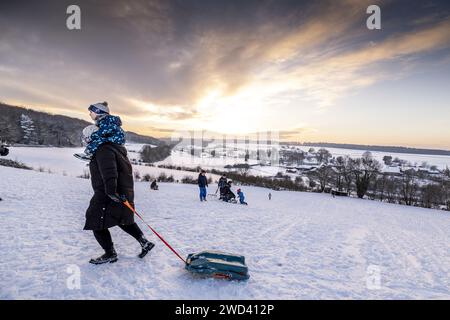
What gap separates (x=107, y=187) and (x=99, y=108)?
1.37 meters

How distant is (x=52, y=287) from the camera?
3.27 meters

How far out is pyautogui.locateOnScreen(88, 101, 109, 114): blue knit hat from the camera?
3906 millimetres

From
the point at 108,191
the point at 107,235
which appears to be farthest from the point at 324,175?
the point at 108,191

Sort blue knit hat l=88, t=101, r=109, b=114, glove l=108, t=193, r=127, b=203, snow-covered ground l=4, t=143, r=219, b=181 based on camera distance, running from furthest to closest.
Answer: snow-covered ground l=4, t=143, r=219, b=181 → blue knit hat l=88, t=101, r=109, b=114 → glove l=108, t=193, r=127, b=203

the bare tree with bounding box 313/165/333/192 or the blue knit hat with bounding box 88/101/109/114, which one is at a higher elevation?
the blue knit hat with bounding box 88/101/109/114

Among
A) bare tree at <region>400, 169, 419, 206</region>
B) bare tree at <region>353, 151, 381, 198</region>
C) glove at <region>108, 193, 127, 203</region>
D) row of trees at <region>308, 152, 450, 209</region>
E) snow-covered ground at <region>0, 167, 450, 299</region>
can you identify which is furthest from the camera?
bare tree at <region>353, 151, 381, 198</region>

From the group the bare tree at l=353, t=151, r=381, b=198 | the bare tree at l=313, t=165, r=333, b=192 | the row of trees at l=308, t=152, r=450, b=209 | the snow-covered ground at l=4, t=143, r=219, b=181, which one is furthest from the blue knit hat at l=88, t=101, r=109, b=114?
the bare tree at l=313, t=165, r=333, b=192

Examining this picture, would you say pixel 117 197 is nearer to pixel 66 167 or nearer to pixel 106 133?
pixel 106 133

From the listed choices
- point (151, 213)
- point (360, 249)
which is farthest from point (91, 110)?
point (360, 249)

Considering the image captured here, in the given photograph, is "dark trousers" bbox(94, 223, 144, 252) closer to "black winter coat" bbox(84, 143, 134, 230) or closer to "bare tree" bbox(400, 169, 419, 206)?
"black winter coat" bbox(84, 143, 134, 230)

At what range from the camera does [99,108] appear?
396 centimetres

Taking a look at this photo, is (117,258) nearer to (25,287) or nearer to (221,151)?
(25,287)

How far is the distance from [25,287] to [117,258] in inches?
49.6

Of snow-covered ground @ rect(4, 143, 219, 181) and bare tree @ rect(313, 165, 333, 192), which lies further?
bare tree @ rect(313, 165, 333, 192)
